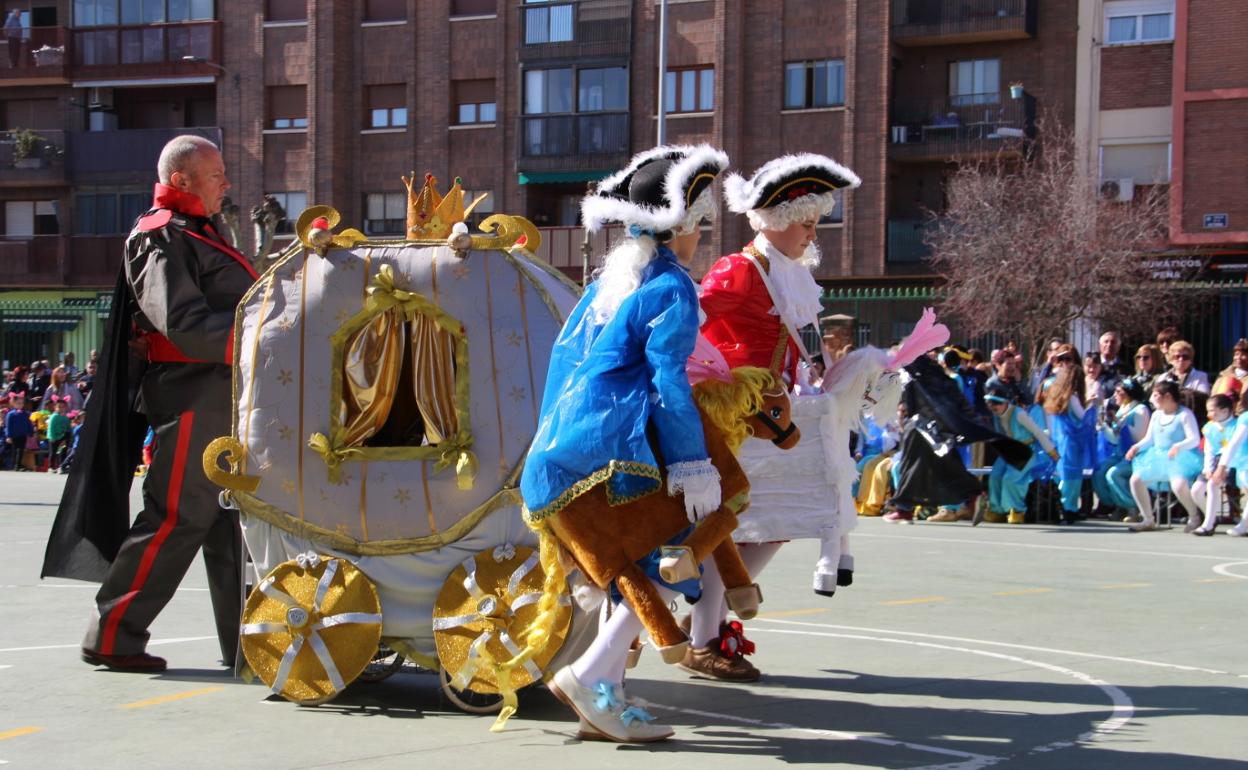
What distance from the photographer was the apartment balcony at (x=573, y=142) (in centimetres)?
4259

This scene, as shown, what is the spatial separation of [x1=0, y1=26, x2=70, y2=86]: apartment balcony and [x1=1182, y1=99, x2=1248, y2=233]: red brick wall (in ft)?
101

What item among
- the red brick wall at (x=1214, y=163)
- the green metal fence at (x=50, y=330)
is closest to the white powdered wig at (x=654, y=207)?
the green metal fence at (x=50, y=330)

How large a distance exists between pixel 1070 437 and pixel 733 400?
1291 centimetres

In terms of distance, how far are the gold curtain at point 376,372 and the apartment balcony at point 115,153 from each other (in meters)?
41.8

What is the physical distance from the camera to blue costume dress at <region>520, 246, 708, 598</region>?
19.2 feet

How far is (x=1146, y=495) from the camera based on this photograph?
687 inches

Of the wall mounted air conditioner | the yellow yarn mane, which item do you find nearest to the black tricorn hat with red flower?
the yellow yarn mane

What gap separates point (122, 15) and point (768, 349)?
44175 mm

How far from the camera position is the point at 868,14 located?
1556 inches

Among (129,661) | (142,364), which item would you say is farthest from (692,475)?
(142,364)

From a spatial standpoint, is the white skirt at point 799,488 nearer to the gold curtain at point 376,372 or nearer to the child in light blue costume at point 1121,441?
the gold curtain at point 376,372

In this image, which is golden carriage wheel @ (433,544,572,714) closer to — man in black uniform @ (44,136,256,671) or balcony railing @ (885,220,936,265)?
man in black uniform @ (44,136,256,671)

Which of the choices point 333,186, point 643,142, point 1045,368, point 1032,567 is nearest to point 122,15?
point 333,186

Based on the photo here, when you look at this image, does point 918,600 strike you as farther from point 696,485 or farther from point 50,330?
point 50,330
